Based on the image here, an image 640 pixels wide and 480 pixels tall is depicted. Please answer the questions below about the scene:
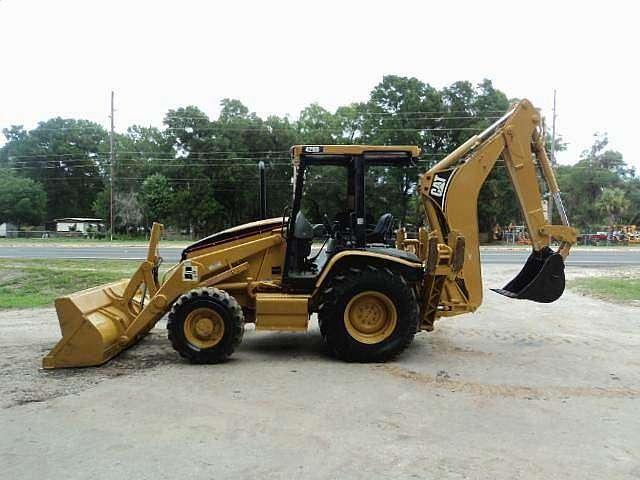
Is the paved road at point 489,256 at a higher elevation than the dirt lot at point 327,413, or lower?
higher

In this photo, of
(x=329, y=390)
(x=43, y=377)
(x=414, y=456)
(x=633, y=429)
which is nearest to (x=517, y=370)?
(x=633, y=429)

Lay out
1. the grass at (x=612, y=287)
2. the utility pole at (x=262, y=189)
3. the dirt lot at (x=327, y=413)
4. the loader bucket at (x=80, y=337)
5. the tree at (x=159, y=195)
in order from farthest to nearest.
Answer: the tree at (x=159, y=195) < the grass at (x=612, y=287) < the utility pole at (x=262, y=189) < the loader bucket at (x=80, y=337) < the dirt lot at (x=327, y=413)

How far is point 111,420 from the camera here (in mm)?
4684

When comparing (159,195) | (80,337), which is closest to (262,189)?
(80,337)

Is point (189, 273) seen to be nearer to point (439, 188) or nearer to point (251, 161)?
point (439, 188)

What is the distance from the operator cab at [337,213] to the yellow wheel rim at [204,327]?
105 cm

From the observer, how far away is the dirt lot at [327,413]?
3830mm

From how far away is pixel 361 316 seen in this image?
6.78 m

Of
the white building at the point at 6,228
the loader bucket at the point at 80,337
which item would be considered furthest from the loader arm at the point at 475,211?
the white building at the point at 6,228

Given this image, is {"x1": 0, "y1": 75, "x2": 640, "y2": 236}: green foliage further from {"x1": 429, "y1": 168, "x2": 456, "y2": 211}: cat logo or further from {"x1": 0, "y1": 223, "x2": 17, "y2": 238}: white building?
{"x1": 429, "y1": 168, "x2": 456, "y2": 211}: cat logo

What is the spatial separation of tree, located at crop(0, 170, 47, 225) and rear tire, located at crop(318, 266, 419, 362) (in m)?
65.4

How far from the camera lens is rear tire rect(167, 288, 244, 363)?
6543 millimetres

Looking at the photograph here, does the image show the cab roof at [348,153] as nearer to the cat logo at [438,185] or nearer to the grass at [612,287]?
the cat logo at [438,185]

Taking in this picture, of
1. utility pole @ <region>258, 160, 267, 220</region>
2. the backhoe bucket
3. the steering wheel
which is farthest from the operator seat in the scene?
the backhoe bucket
